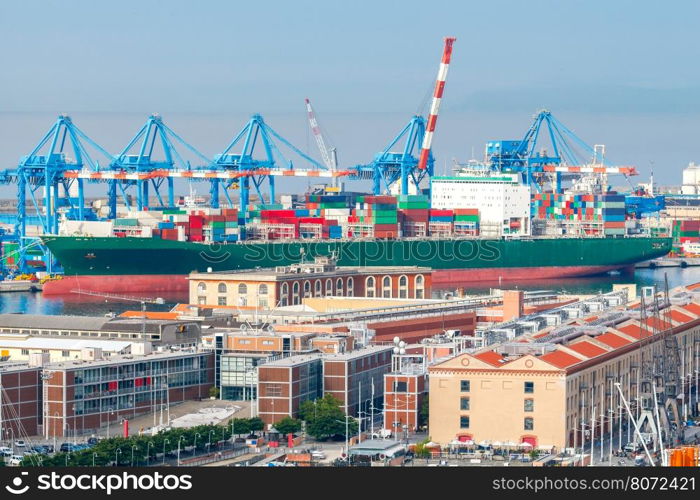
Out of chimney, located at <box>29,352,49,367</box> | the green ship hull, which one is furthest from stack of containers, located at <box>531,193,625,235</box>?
chimney, located at <box>29,352,49,367</box>

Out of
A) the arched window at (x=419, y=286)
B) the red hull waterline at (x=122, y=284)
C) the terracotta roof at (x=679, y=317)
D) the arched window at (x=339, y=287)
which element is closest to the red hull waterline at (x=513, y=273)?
the red hull waterline at (x=122, y=284)

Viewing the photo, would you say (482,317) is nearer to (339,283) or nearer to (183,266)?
(339,283)

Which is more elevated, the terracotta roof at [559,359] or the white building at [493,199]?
the white building at [493,199]

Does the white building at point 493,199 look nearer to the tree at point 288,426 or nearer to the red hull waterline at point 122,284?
the red hull waterline at point 122,284

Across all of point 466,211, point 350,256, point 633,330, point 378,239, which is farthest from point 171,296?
point 633,330
